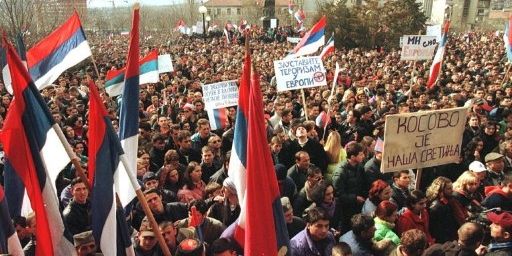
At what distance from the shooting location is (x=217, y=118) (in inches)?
349

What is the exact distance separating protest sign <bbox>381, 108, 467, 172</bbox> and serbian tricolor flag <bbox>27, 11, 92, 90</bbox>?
3.62m

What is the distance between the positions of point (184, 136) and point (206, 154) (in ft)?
2.83

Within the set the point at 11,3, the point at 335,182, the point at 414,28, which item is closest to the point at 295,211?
the point at 335,182

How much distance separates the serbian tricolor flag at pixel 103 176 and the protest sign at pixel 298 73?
5849 millimetres

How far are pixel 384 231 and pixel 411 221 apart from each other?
1.48ft

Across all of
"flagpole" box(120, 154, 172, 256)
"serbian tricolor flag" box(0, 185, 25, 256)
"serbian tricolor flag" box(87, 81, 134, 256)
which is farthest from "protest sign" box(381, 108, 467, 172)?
"serbian tricolor flag" box(0, 185, 25, 256)

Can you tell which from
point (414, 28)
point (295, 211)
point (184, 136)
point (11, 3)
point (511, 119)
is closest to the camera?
point (295, 211)

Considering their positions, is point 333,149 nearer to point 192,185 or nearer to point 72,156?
A: point 192,185

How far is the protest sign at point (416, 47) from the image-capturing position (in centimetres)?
1273

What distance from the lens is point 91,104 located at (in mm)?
3760

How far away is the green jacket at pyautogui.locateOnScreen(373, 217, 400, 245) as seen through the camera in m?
4.35

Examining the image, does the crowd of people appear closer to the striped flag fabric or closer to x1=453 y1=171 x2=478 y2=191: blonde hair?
x1=453 y1=171 x2=478 y2=191: blonde hair

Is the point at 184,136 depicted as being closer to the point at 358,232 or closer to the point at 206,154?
the point at 206,154

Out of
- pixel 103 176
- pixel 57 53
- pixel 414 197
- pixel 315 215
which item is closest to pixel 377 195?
pixel 414 197
